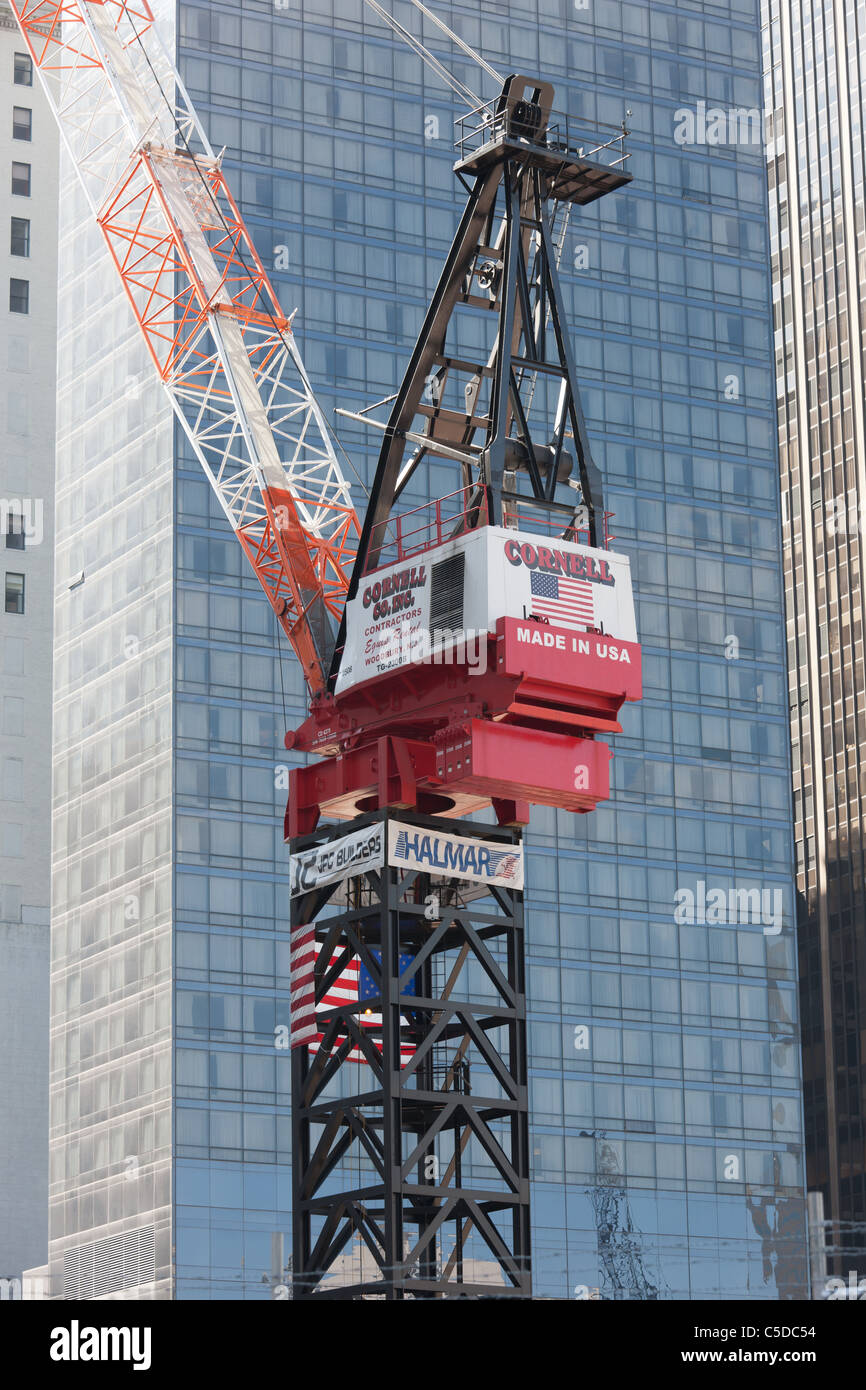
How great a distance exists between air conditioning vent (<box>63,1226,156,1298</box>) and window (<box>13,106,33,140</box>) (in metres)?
62.2

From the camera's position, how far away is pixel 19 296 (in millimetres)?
152875

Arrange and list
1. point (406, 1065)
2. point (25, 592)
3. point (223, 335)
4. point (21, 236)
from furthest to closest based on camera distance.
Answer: point (21, 236)
point (25, 592)
point (223, 335)
point (406, 1065)

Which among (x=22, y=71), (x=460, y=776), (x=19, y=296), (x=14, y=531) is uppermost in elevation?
(x=22, y=71)

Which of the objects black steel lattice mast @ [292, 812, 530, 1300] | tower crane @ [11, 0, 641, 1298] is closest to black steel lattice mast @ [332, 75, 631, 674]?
tower crane @ [11, 0, 641, 1298]

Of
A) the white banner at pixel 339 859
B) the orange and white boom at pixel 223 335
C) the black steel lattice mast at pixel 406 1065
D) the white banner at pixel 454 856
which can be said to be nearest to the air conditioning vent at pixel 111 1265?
the orange and white boom at pixel 223 335

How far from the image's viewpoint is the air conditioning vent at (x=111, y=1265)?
445ft

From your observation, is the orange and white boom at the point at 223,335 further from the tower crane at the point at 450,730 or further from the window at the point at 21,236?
the window at the point at 21,236

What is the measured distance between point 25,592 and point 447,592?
8588cm

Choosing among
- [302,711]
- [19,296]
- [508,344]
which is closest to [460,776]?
[508,344]

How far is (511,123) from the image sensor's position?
76812mm

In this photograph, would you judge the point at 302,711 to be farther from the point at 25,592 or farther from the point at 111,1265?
the point at 111,1265

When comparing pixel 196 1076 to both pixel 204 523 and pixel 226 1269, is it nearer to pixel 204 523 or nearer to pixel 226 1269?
pixel 226 1269

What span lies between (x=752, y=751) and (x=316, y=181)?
4455 cm

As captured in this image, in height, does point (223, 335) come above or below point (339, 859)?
above
